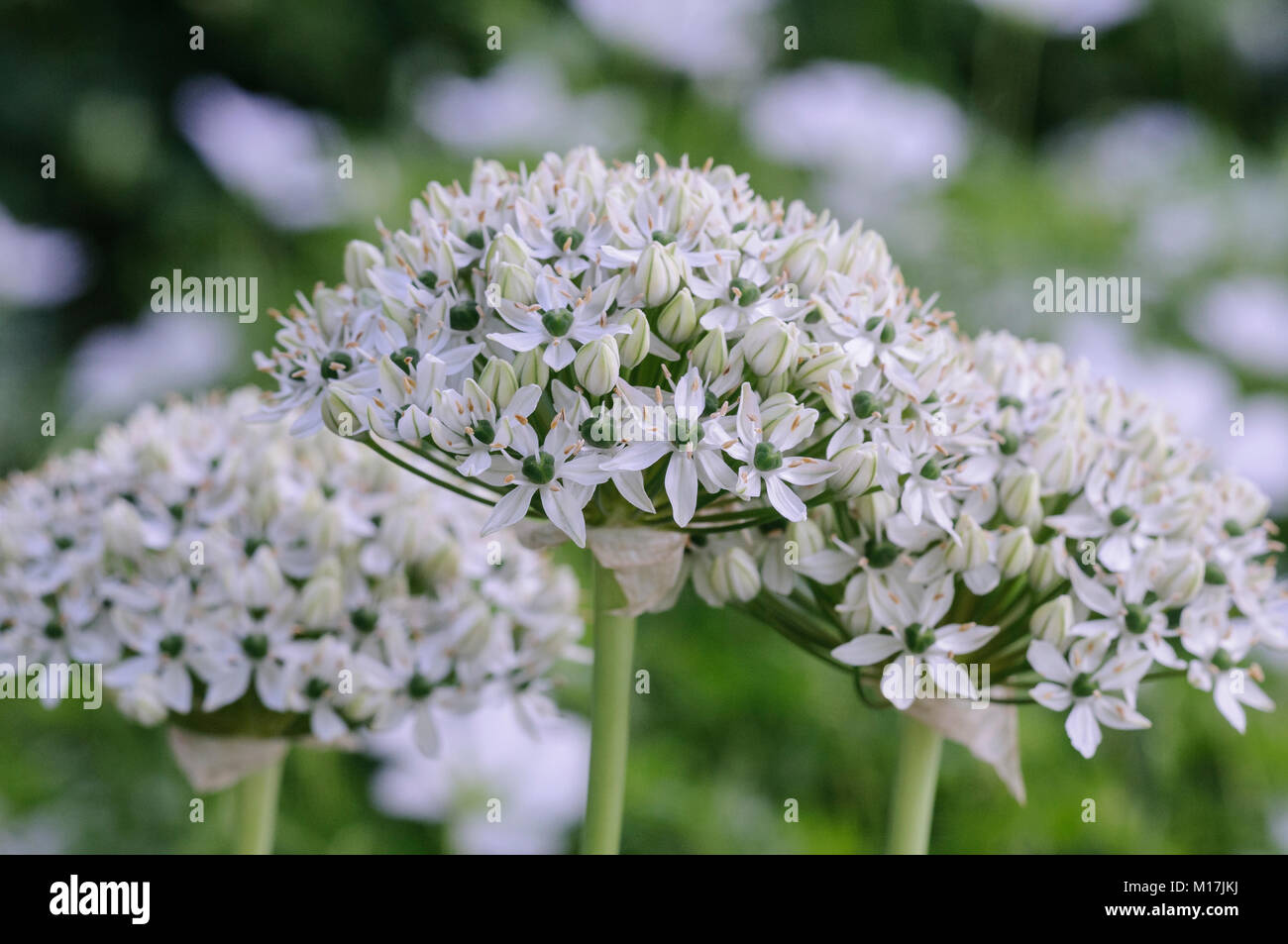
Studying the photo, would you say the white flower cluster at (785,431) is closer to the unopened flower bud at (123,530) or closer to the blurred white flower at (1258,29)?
the unopened flower bud at (123,530)

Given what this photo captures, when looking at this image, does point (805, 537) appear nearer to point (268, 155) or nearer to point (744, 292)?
point (744, 292)

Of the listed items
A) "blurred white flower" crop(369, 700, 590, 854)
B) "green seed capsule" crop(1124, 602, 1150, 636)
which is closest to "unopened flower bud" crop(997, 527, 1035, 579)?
"green seed capsule" crop(1124, 602, 1150, 636)

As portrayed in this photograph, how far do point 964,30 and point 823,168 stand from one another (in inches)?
62.5

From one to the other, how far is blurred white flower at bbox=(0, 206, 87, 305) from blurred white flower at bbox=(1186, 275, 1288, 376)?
3.36 meters

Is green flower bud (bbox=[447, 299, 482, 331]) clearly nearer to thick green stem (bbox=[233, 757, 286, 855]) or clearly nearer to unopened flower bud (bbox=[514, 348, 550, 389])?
unopened flower bud (bbox=[514, 348, 550, 389])

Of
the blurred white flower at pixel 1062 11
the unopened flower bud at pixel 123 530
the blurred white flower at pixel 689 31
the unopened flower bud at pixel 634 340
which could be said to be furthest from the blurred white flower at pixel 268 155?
the unopened flower bud at pixel 634 340

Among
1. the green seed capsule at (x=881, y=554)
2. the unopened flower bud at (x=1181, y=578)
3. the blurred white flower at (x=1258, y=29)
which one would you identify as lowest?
the unopened flower bud at (x=1181, y=578)

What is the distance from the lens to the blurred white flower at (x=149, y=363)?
322 centimetres

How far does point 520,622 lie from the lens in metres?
1.31

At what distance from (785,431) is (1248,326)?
10.3 ft

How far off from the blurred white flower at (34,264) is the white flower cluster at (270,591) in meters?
2.24

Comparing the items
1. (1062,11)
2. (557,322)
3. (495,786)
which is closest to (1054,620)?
(557,322)

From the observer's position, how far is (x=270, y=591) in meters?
1.20
